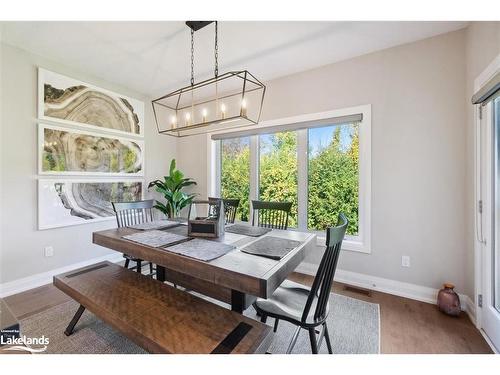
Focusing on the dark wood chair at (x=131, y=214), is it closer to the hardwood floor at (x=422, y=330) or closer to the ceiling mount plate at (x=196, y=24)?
the ceiling mount plate at (x=196, y=24)

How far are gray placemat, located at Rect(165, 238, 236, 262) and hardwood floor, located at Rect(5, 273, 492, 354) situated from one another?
144 centimetres

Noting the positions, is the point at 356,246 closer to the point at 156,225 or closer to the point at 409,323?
the point at 409,323

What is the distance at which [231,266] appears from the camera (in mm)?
1269

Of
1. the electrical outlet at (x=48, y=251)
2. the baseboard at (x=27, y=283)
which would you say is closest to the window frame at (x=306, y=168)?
the electrical outlet at (x=48, y=251)

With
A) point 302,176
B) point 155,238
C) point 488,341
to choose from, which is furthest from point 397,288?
point 155,238

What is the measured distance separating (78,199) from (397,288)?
4141 mm

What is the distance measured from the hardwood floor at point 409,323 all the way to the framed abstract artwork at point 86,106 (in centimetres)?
208

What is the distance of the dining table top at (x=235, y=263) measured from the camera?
114 cm

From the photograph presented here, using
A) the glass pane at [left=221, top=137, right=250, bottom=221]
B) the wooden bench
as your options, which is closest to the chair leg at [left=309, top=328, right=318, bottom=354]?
the wooden bench

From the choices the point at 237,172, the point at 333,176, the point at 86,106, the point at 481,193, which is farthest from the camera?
the point at 237,172

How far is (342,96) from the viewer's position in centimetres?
277
